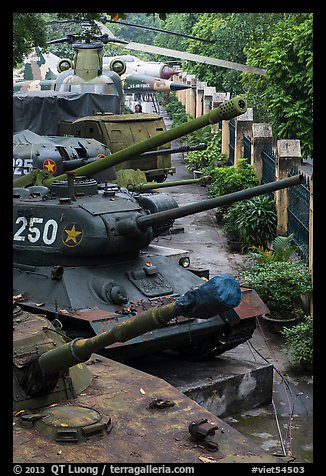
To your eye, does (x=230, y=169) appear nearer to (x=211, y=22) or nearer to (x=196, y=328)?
(x=196, y=328)

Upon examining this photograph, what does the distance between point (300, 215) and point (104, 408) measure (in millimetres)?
8440

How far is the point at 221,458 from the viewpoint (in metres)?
6.45

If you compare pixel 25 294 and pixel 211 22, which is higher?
pixel 211 22

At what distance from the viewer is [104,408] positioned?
725 cm

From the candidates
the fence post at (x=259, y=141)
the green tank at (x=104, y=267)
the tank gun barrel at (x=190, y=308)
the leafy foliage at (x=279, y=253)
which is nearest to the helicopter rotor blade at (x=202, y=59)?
the fence post at (x=259, y=141)

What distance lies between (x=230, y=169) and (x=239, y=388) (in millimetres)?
10257

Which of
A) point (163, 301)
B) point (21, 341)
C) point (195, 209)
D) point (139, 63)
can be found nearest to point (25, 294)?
point (163, 301)

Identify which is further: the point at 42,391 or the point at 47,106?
the point at 47,106

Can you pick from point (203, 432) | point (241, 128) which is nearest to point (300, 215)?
point (241, 128)

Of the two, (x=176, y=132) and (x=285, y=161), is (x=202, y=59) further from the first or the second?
(x=176, y=132)

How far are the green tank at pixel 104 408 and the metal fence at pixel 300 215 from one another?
6.78 metres

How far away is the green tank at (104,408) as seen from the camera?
19.6 feet
